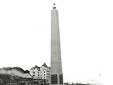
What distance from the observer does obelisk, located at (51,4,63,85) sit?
59.0 ft

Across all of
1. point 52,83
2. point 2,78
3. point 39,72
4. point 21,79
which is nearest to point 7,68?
point 2,78

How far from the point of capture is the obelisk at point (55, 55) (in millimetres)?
17969

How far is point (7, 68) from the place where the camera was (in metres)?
31.7

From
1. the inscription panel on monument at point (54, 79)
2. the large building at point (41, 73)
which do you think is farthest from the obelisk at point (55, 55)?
the large building at point (41, 73)

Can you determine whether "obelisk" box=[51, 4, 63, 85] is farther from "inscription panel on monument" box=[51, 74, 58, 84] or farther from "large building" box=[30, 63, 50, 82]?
"large building" box=[30, 63, 50, 82]

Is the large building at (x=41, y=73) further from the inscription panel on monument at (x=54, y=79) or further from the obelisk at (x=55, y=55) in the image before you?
the obelisk at (x=55, y=55)

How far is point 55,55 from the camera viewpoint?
18.1 metres

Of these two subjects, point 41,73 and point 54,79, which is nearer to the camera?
point 54,79

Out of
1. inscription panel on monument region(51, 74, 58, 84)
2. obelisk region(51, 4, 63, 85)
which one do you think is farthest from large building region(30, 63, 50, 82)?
obelisk region(51, 4, 63, 85)

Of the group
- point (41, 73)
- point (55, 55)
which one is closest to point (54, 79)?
point (55, 55)

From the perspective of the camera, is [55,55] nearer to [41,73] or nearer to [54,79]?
[54,79]

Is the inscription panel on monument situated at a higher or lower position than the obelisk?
lower

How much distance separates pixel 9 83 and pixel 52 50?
1602 centimetres

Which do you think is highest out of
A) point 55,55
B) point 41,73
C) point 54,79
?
point 41,73
